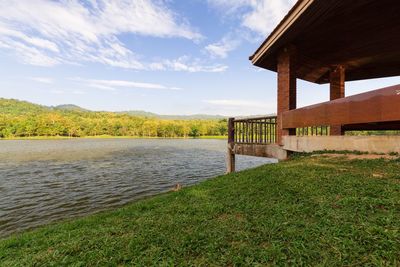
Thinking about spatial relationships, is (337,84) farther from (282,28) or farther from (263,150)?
(282,28)

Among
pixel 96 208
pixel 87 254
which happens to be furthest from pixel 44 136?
pixel 87 254

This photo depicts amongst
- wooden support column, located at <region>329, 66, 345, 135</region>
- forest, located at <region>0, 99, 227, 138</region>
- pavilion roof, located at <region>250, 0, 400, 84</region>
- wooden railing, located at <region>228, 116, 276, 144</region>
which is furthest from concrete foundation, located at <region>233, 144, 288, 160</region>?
forest, located at <region>0, 99, 227, 138</region>

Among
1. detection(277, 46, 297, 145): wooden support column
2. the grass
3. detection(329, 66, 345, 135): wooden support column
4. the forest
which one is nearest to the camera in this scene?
the grass

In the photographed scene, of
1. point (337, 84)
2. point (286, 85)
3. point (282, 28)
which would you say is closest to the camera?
point (282, 28)

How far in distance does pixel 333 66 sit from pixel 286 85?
3546mm

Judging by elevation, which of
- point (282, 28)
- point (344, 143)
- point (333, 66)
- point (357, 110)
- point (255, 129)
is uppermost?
point (282, 28)

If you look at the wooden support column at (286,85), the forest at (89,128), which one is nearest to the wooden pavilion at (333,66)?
the wooden support column at (286,85)

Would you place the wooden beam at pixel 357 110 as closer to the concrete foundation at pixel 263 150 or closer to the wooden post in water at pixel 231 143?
the concrete foundation at pixel 263 150

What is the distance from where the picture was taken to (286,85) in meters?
8.54

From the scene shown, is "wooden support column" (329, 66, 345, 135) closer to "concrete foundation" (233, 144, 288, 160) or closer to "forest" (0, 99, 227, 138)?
"concrete foundation" (233, 144, 288, 160)

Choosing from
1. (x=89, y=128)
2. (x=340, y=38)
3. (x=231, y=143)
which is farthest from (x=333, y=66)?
(x=89, y=128)

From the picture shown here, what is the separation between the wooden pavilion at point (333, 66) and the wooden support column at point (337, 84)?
4cm

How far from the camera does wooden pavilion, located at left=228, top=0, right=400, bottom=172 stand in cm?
541

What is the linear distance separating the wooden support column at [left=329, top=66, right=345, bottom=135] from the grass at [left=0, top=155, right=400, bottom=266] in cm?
601
